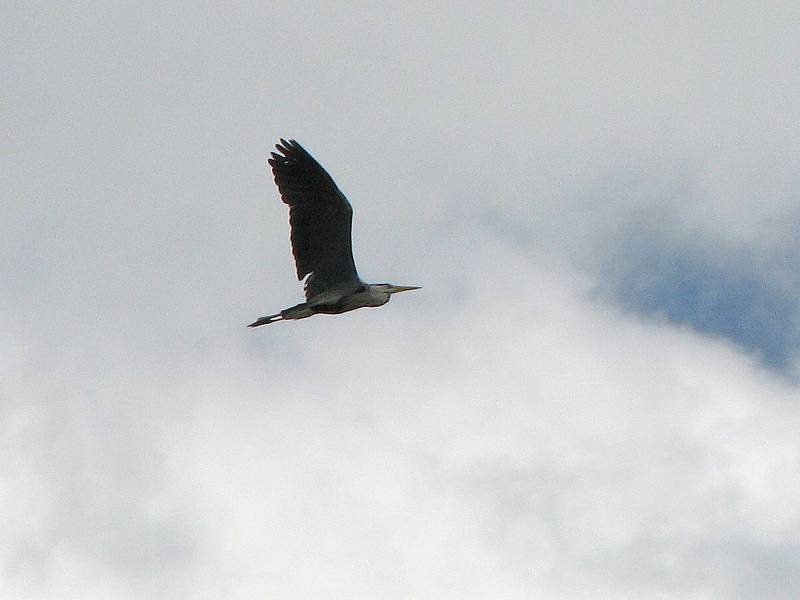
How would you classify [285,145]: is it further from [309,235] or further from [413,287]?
[413,287]

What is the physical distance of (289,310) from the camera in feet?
127

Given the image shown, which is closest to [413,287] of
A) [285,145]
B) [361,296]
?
[361,296]

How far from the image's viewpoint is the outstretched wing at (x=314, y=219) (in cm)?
3841

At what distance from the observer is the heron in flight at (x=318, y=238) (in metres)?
38.4

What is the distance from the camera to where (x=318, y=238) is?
39156 millimetres

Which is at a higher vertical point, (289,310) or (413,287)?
(413,287)

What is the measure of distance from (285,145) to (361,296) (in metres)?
3.72

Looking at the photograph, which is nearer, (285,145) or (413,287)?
(285,145)

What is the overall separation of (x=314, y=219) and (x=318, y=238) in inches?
17.6

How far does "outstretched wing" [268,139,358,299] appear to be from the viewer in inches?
1512

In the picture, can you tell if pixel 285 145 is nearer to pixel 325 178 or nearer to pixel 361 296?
pixel 325 178

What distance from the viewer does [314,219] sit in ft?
128

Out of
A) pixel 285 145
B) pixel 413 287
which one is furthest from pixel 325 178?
pixel 413 287

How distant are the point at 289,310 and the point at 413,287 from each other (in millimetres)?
3454
